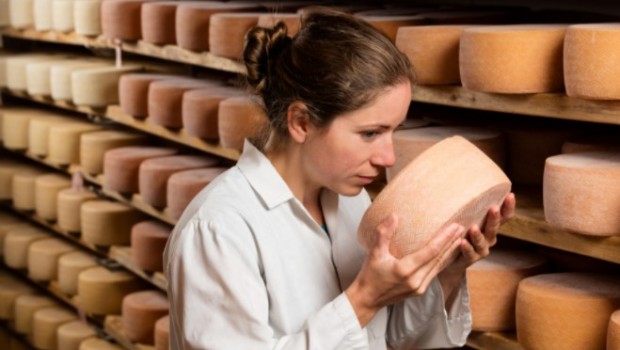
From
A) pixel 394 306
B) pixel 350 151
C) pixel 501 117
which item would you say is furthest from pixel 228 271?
pixel 501 117

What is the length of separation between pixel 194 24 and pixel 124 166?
2.52ft

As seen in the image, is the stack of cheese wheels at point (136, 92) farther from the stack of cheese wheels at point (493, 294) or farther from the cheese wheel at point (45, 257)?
the stack of cheese wheels at point (493, 294)

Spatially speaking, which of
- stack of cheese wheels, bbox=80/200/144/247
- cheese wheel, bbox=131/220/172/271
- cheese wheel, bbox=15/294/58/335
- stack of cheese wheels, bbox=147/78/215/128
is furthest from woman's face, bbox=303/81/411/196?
cheese wheel, bbox=15/294/58/335

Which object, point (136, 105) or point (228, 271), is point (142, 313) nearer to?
point (136, 105)

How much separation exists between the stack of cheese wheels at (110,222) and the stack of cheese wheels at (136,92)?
0.46m

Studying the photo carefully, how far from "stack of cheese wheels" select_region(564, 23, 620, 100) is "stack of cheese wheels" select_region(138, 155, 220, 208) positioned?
1948mm

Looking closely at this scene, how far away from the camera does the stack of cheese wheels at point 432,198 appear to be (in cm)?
185

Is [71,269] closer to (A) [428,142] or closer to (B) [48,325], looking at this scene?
(B) [48,325]

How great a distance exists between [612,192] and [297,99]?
734 mm

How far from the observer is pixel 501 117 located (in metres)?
3.06

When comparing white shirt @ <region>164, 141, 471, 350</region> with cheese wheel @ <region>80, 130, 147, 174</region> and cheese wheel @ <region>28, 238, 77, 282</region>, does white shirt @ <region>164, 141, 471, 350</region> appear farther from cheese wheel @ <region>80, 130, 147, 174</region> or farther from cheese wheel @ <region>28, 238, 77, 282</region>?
cheese wheel @ <region>28, 238, 77, 282</region>

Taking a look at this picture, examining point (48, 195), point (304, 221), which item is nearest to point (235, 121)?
point (304, 221)

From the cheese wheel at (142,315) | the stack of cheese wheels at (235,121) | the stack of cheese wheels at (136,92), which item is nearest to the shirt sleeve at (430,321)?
the stack of cheese wheels at (235,121)

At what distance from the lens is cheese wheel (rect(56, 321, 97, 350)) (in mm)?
4602
